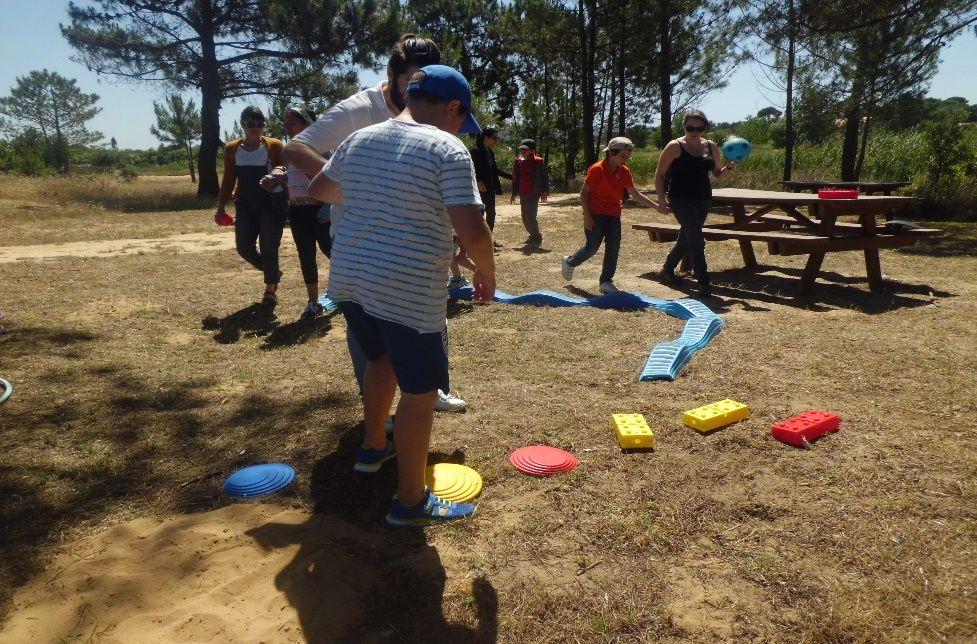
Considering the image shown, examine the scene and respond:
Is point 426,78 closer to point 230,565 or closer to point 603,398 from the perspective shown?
point 230,565

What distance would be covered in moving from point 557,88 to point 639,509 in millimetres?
27781

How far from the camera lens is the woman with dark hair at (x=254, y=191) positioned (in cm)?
598

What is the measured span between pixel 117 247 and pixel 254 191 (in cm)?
622

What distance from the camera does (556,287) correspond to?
7441 mm

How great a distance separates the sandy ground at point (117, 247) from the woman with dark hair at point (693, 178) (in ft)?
24.4

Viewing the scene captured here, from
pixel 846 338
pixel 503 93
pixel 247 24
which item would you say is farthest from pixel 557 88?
pixel 846 338

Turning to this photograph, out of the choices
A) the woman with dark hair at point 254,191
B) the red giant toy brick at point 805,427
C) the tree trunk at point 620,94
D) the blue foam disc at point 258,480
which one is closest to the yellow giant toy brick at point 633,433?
the red giant toy brick at point 805,427

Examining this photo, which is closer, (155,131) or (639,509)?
(639,509)

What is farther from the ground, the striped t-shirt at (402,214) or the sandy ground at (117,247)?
the striped t-shirt at (402,214)

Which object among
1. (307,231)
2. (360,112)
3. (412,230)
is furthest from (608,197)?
(412,230)

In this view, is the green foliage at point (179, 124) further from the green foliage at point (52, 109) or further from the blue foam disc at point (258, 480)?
the blue foam disc at point (258, 480)

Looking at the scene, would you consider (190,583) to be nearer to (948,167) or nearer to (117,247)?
(117,247)

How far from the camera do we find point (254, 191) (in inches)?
240

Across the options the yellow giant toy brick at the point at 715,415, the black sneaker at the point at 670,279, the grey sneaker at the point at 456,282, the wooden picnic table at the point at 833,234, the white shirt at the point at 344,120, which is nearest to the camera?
the white shirt at the point at 344,120
